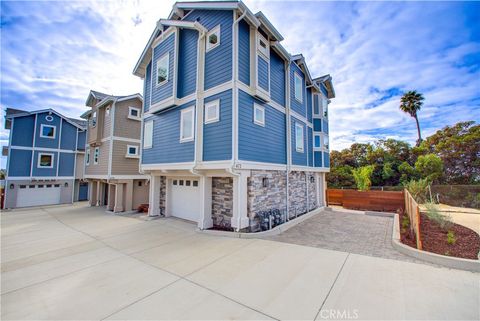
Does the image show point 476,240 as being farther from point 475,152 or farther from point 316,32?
point 475,152

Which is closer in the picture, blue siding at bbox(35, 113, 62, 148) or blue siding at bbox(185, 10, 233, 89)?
blue siding at bbox(185, 10, 233, 89)

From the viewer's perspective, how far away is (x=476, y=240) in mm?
5871

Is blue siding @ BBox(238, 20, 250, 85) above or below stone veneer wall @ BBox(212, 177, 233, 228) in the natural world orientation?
above

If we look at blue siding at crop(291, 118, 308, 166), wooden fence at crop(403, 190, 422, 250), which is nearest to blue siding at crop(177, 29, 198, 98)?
blue siding at crop(291, 118, 308, 166)

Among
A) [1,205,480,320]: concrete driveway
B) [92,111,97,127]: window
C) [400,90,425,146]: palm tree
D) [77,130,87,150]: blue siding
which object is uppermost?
[400,90,425,146]: palm tree

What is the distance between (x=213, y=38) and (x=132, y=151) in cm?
977

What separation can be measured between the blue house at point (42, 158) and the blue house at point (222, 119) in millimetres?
12879

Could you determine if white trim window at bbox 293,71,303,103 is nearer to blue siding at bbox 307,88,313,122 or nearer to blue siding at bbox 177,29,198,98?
blue siding at bbox 307,88,313,122

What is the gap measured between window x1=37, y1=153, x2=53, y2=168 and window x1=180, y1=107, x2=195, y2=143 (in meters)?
16.8

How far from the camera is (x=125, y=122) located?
13.2 m

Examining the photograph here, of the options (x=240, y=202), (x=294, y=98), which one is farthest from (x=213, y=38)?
(x=240, y=202)

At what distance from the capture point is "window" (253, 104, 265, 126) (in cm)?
735

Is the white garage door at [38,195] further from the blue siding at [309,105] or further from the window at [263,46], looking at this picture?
the blue siding at [309,105]

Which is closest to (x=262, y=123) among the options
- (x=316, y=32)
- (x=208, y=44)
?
(x=208, y=44)
